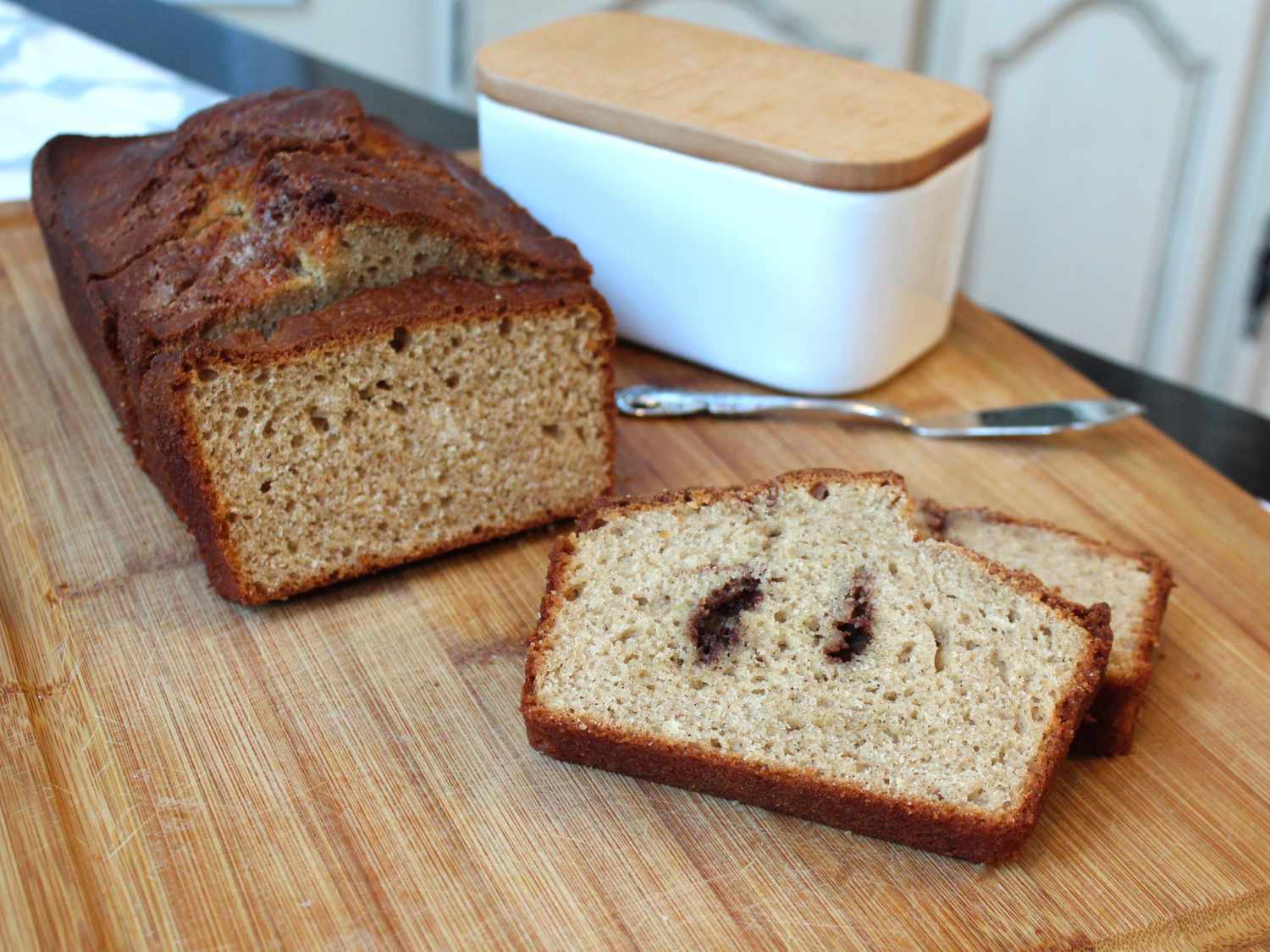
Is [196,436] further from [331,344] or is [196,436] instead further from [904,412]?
[904,412]

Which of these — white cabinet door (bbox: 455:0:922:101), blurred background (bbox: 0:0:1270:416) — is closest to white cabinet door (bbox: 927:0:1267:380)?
blurred background (bbox: 0:0:1270:416)

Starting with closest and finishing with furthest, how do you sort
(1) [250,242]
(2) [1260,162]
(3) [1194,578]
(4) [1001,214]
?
(1) [250,242] → (3) [1194,578] → (2) [1260,162] → (4) [1001,214]

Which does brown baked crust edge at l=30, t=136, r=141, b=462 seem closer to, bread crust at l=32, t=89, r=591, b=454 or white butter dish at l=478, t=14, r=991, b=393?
bread crust at l=32, t=89, r=591, b=454

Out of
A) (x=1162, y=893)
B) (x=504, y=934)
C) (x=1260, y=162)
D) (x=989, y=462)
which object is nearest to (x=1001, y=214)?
(x=1260, y=162)

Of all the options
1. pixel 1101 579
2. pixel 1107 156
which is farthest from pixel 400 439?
pixel 1107 156

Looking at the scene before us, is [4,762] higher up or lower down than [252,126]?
lower down

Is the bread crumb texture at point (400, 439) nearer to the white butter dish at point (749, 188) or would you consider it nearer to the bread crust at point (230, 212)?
the bread crust at point (230, 212)

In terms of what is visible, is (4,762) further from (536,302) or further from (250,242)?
(536,302)
